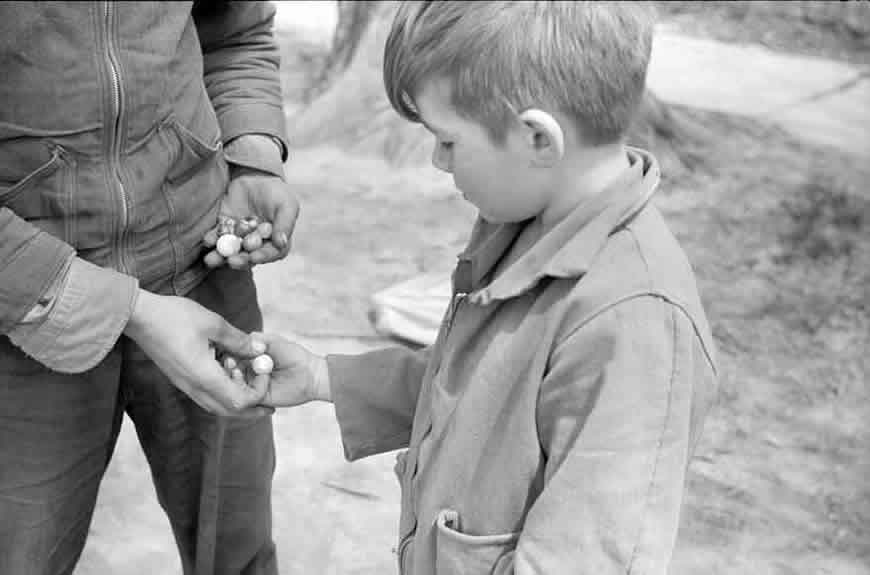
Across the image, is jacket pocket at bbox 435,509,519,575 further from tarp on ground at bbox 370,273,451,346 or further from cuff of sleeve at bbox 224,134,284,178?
tarp on ground at bbox 370,273,451,346

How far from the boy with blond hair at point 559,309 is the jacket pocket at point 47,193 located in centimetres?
44

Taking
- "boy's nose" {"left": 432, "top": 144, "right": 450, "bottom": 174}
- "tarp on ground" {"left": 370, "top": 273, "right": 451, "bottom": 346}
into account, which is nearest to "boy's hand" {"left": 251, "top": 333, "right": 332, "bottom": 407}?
"boy's nose" {"left": 432, "top": 144, "right": 450, "bottom": 174}

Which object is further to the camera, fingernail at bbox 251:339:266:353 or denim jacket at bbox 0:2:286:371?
fingernail at bbox 251:339:266:353

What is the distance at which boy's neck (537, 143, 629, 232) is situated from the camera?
4.20 ft

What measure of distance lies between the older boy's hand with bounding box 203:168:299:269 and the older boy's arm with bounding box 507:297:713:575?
2.09 ft

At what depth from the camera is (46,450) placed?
1624mm

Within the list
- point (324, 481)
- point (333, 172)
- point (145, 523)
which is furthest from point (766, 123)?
point (145, 523)

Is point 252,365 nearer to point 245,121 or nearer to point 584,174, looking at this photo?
point 245,121

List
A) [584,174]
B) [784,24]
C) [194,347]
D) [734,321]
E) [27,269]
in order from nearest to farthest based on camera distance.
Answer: [584,174] < [27,269] < [194,347] < [734,321] < [784,24]

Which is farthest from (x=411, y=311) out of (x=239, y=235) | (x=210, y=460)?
(x=239, y=235)

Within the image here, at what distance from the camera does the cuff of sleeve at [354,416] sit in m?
1.62

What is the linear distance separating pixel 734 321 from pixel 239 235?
2704 millimetres

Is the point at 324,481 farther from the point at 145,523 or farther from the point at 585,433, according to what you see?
the point at 585,433

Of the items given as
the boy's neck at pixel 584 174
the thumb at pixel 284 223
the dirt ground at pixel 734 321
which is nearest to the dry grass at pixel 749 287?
the dirt ground at pixel 734 321
